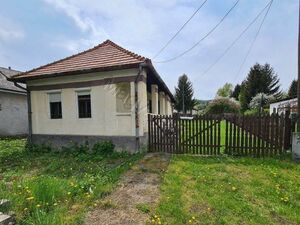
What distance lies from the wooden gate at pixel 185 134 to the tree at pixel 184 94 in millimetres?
36362

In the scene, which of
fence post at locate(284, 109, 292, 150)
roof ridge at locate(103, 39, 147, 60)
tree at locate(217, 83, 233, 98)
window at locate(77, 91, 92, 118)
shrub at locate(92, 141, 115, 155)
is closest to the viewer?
fence post at locate(284, 109, 292, 150)

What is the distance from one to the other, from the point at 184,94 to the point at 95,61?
3854 centimetres

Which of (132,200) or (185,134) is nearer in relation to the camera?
(132,200)

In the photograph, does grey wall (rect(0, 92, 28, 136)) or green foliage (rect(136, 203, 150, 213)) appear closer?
green foliage (rect(136, 203, 150, 213))

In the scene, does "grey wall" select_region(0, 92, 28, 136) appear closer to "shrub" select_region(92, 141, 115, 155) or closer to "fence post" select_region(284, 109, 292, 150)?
"shrub" select_region(92, 141, 115, 155)

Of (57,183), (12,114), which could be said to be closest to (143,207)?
(57,183)

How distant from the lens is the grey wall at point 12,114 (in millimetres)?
14086

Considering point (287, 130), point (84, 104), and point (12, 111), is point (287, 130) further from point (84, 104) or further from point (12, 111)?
point (12, 111)

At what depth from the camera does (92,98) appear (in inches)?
340

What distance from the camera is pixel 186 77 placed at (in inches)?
1906

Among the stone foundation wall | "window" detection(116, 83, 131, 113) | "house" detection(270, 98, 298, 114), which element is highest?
"window" detection(116, 83, 131, 113)

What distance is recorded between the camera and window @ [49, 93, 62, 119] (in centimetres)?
943

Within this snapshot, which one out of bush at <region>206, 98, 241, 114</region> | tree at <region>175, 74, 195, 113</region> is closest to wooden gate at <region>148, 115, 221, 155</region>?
bush at <region>206, 98, 241, 114</region>

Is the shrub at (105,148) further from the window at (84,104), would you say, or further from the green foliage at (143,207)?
the green foliage at (143,207)
